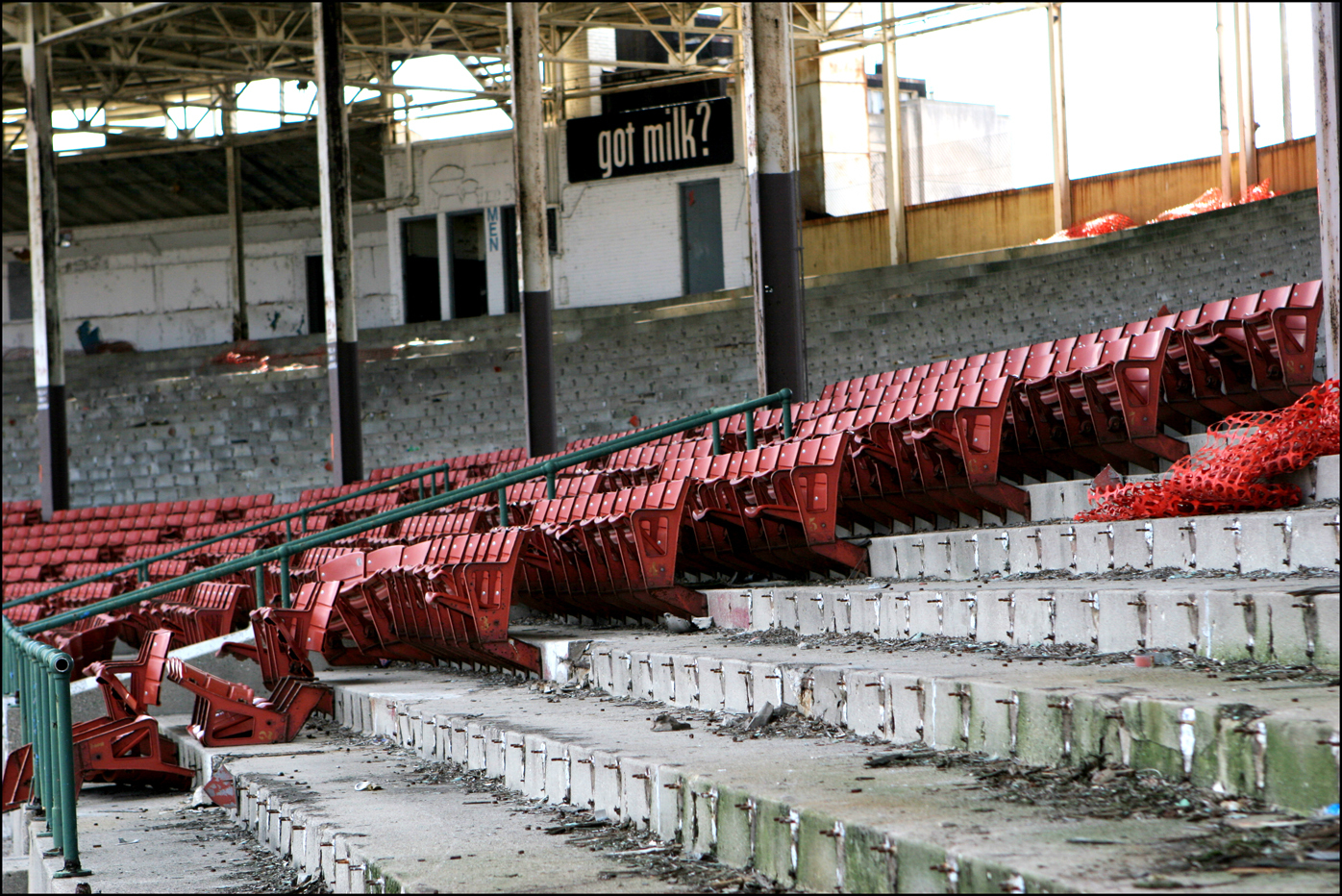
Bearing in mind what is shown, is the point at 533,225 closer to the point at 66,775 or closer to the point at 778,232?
the point at 778,232

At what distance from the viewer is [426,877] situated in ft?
10.6

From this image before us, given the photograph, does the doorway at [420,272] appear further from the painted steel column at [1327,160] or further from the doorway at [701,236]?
the painted steel column at [1327,160]

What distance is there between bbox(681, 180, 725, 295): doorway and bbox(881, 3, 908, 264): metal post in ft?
10.6

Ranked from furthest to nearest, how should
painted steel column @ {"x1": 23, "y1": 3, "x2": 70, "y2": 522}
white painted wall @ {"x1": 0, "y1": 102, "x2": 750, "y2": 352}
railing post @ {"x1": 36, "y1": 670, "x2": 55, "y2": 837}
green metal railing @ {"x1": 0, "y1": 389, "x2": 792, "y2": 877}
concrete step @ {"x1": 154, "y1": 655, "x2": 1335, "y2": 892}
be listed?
white painted wall @ {"x1": 0, "y1": 102, "x2": 750, "y2": 352}, painted steel column @ {"x1": 23, "y1": 3, "x2": 70, "y2": 522}, railing post @ {"x1": 36, "y1": 670, "x2": 55, "y2": 837}, green metal railing @ {"x1": 0, "y1": 389, "x2": 792, "y2": 877}, concrete step @ {"x1": 154, "y1": 655, "x2": 1335, "y2": 892}

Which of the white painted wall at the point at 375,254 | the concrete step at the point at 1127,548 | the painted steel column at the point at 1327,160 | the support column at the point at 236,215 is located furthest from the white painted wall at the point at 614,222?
the concrete step at the point at 1127,548

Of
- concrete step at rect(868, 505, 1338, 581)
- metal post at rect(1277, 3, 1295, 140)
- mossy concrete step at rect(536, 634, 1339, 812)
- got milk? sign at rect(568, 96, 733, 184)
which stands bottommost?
mossy concrete step at rect(536, 634, 1339, 812)

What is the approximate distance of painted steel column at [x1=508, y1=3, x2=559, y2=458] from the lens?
15188mm

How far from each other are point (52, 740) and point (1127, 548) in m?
4.46

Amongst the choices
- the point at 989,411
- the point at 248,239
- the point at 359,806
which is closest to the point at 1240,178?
the point at 989,411

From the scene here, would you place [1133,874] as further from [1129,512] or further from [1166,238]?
[1166,238]

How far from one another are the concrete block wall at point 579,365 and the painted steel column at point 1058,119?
1131mm

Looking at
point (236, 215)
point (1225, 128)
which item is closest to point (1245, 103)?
point (1225, 128)

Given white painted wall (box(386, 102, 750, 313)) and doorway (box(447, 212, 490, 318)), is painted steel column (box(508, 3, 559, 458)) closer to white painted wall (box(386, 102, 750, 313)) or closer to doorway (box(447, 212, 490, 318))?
white painted wall (box(386, 102, 750, 313))

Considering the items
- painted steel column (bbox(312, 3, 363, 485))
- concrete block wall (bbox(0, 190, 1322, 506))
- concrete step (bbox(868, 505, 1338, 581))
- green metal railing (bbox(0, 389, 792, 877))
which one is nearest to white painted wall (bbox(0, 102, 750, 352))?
concrete block wall (bbox(0, 190, 1322, 506))
